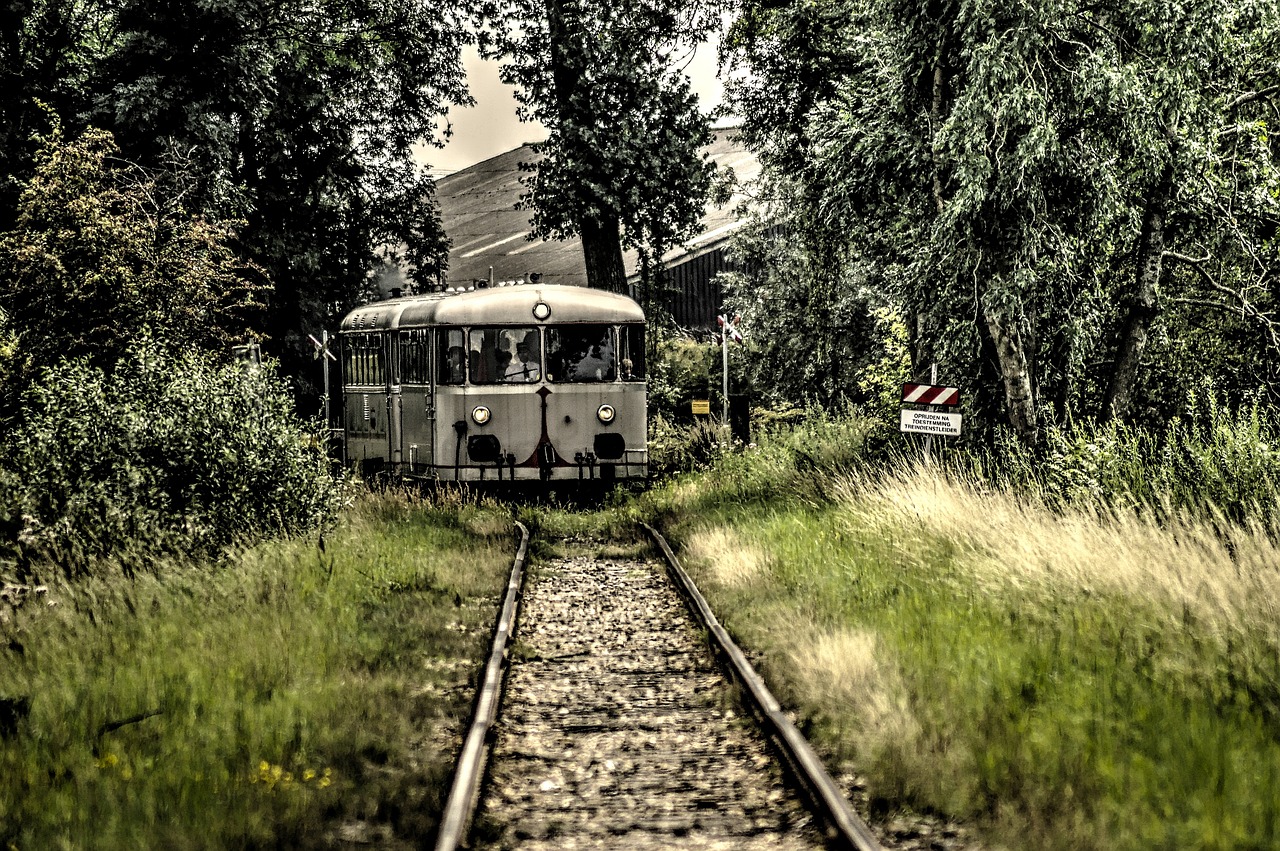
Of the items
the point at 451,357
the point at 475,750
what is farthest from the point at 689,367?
the point at 475,750

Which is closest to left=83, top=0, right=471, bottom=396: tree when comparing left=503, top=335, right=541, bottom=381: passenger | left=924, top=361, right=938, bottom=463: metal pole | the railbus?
the railbus

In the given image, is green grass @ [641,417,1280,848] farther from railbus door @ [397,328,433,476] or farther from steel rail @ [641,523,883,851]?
railbus door @ [397,328,433,476]

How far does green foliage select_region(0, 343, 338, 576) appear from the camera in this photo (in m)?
9.72

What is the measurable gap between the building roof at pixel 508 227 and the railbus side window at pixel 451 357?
21.5 metres

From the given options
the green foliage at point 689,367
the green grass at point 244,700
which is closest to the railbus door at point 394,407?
the green grass at point 244,700

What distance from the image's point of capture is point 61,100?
21938 mm

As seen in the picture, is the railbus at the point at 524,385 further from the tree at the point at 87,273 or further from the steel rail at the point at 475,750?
the steel rail at the point at 475,750

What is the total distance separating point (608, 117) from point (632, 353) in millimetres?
7968

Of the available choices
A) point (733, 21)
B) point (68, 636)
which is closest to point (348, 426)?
point (733, 21)

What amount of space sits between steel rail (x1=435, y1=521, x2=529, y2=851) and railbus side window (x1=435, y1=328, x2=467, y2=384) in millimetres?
7593

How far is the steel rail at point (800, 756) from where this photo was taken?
4707 mm

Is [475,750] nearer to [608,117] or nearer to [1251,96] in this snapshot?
[1251,96]

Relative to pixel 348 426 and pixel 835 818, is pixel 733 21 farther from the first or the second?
pixel 835 818

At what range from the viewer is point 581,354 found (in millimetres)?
17078
